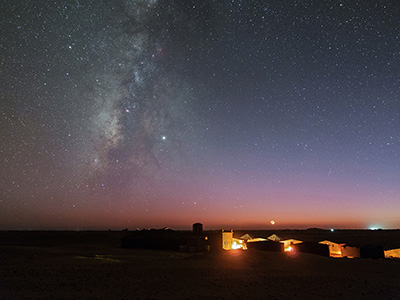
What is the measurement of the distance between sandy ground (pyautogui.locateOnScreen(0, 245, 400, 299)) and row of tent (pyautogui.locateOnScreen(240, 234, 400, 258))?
928 cm

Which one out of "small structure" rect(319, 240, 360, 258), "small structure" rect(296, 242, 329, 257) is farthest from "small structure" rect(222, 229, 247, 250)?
"small structure" rect(319, 240, 360, 258)

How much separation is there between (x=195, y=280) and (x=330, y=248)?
84.2 feet

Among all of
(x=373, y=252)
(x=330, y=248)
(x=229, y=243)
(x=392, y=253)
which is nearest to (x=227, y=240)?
(x=229, y=243)

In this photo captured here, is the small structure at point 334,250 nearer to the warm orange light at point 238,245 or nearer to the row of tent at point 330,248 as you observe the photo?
the row of tent at point 330,248

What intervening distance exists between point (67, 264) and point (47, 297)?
33.5ft

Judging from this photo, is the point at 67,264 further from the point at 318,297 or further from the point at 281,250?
the point at 281,250

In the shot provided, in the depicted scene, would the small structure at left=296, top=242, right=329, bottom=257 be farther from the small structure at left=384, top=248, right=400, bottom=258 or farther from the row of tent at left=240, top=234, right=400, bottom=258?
the small structure at left=384, top=248, right=400, bottom=258

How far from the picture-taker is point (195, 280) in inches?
824

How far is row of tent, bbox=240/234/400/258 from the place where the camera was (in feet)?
128

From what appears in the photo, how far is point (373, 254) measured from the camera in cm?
3950

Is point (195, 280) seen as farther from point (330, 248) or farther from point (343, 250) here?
point (343, 250)

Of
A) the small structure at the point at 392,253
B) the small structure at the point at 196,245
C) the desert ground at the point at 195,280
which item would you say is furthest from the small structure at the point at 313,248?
the small structure at the point at 196,245

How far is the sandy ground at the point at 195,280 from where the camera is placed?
56.6 ft

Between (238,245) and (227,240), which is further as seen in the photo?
(238,245)
